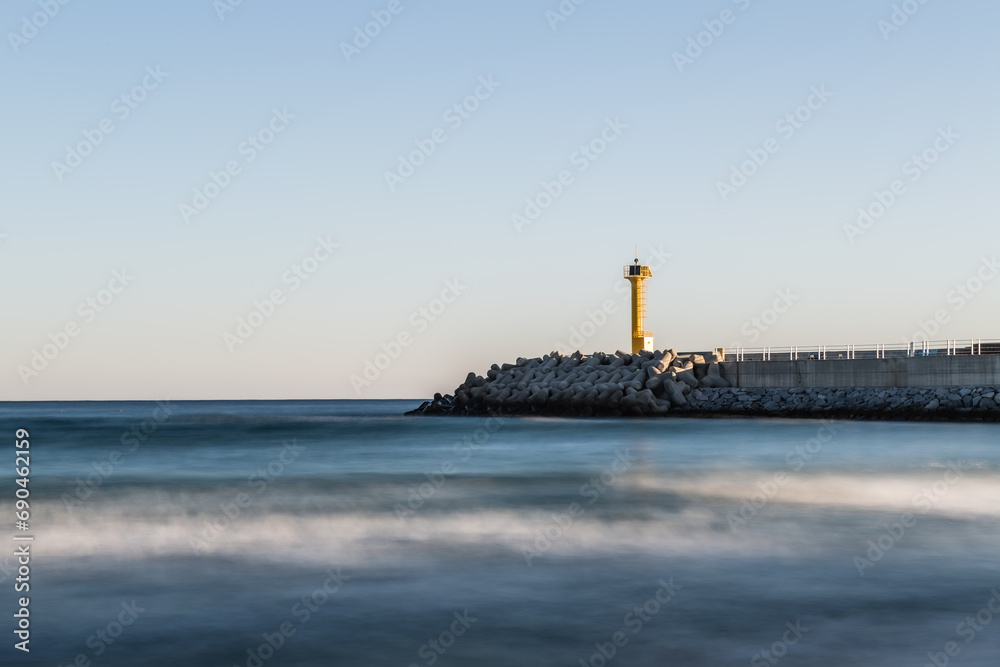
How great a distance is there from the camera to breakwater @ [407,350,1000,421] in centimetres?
3002

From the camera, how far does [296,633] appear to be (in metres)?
5.97

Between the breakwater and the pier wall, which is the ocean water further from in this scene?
the pier wall

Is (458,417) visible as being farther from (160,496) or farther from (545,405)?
(160,496)

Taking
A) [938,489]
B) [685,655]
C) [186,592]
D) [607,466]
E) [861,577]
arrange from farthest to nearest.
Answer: [607,466] → [938,489] → [861,577] → [186,592] → [685,655]

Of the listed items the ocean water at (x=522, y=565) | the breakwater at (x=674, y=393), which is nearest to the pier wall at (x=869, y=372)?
the breakwater at (x=674, y=393)

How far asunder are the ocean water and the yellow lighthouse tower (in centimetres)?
2364

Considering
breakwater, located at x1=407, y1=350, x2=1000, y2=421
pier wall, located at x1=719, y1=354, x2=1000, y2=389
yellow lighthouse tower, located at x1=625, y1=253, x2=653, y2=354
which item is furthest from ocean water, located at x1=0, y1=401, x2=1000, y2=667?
yellow lighthouse tower, located at x1=625, y1=253, x2=653, y2=354

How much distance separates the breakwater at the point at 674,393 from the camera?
98.5ft

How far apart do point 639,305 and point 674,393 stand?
22.1 feet

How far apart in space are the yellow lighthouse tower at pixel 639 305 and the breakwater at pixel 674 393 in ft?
4.93

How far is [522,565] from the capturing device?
26.9 feet

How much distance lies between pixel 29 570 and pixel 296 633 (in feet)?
10.7

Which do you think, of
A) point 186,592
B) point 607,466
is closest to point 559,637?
point 186,592

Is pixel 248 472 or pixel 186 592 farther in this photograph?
pixel 248 472
